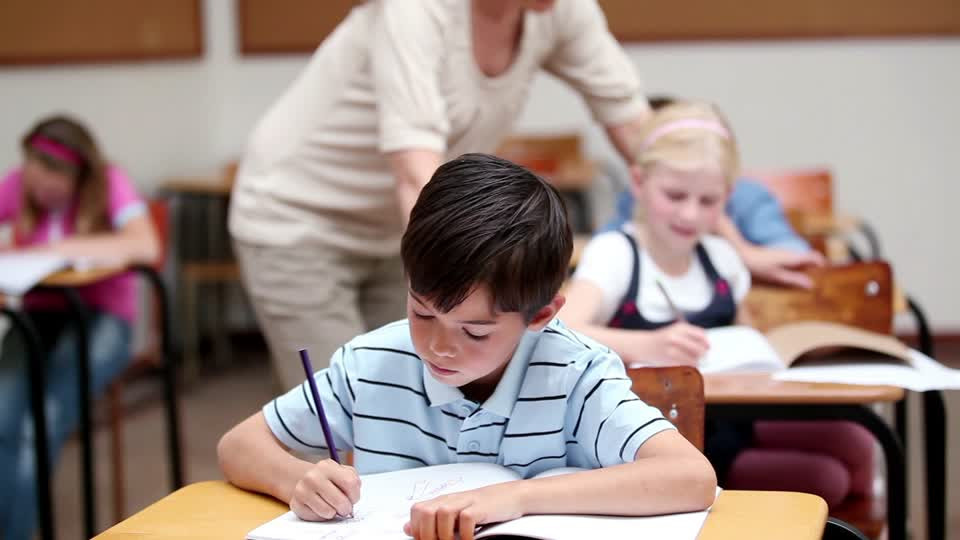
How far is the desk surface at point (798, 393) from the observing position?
1.86 m

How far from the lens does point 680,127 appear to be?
224 cm

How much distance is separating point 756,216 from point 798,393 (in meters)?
1.22

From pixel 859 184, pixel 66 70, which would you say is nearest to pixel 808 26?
pixel 859 184

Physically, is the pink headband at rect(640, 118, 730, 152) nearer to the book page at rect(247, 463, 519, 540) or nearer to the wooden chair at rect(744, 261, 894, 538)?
the wooden chair at rect(744, 261, 894, 538)

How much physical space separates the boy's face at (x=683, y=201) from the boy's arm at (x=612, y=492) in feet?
3.28

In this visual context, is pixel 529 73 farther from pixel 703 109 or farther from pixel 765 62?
pixel 765 62

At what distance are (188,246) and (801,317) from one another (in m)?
3.82

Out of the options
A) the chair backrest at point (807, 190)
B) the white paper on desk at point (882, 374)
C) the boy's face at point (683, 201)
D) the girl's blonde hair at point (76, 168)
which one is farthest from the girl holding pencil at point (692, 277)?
the chair backrest at point (807, 190)

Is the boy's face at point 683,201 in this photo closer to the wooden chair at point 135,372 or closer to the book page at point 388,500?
the book page at point 388,500

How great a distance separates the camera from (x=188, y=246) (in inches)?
225

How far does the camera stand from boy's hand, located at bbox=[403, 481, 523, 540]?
1.10m

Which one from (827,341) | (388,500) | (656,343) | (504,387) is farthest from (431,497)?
(827,341)

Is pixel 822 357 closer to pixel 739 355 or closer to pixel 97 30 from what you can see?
pixel 739 355

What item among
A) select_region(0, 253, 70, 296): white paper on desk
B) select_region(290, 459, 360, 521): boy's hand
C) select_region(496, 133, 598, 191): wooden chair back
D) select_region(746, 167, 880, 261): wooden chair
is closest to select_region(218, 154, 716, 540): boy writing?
select_region(290, 459, 360, 521): boy's hand
